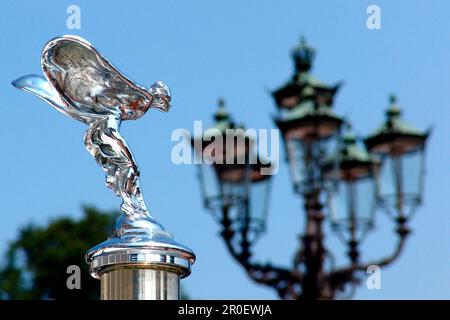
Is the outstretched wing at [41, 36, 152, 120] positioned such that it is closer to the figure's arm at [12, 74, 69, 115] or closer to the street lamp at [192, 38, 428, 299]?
the figure's arm at [12, 74, 69, 115]

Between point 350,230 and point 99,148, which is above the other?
point 350,230

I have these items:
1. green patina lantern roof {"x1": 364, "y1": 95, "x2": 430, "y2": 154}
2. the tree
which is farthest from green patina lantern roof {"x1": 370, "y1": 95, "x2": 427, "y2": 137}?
the tree

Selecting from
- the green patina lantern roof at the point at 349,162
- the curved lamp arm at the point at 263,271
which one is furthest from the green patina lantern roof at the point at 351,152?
the curved lamp arm at the point at 263,271

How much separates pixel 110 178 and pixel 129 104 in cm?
26

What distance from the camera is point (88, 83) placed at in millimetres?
4191

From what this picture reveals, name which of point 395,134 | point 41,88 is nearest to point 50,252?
point 395,134

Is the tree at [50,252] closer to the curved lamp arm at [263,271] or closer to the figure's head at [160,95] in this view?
the curved lamp arm at [263,271]

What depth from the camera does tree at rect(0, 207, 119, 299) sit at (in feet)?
110

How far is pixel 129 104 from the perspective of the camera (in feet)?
13.7

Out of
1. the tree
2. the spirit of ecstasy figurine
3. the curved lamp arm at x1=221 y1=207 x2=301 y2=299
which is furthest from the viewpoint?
the tree

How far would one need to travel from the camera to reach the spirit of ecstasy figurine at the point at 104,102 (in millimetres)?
4043
